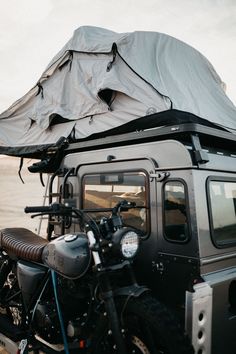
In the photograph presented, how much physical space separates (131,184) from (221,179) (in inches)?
34.0

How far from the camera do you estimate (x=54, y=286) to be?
2.89m

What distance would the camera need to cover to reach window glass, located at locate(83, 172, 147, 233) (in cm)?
327

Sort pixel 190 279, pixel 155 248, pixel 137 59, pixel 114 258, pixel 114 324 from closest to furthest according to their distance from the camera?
pixel 114 324, pixel 114 258, pixel 190 279, pixel 155 248, pixel 137 59

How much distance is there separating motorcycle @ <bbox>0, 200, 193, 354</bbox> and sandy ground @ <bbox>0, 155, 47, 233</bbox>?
3.16 m

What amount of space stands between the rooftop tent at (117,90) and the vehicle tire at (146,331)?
1791mm

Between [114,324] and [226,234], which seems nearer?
[114,324]

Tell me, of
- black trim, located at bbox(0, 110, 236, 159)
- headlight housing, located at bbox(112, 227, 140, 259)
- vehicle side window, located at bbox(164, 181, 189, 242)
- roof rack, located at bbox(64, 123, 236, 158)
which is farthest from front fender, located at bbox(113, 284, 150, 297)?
black trim, located at bbox(0, 110, 236, 159)

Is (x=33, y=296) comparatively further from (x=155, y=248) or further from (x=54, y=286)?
(x=155, y=248)

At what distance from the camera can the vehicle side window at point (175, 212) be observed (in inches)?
114

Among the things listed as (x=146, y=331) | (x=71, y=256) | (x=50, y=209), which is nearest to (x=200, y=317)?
(x=146, y=331)

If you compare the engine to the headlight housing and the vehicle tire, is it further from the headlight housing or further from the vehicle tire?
the headlight housing

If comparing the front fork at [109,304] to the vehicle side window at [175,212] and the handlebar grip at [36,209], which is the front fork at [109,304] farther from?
the vehicle side window at [175,212]

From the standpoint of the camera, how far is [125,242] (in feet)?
7.79

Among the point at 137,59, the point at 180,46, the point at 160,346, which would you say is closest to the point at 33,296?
the point at 160,346
